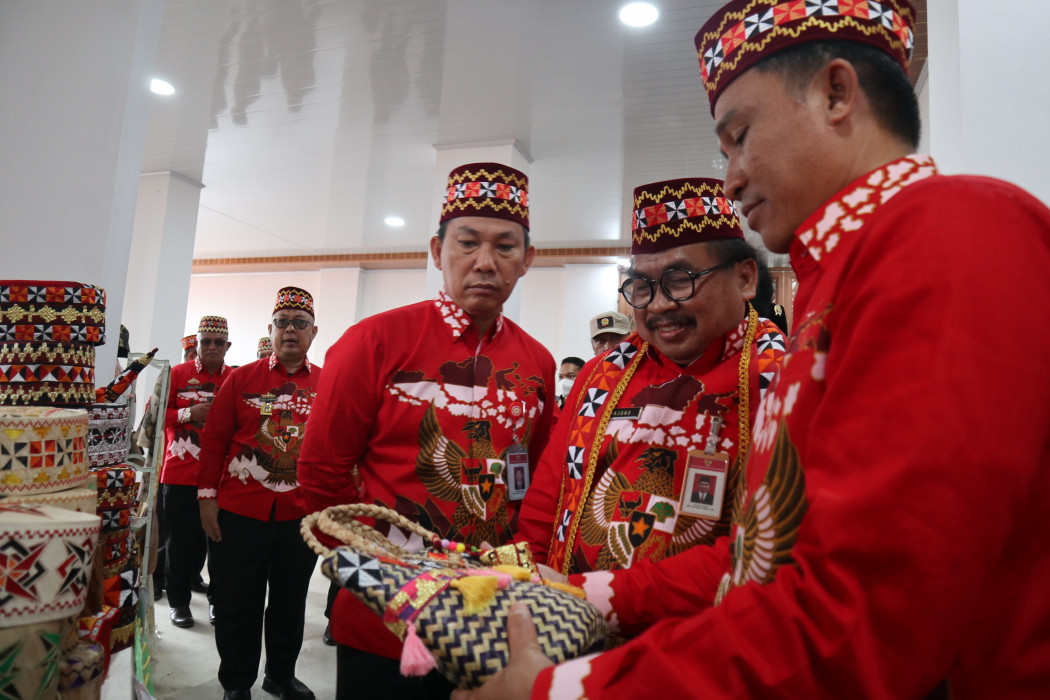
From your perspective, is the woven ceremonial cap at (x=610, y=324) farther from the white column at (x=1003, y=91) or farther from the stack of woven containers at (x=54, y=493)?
the stack of woven containers at (x=54, y=493)

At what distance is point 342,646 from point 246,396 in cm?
221

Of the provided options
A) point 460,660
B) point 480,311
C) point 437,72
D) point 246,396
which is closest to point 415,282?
point 437,72

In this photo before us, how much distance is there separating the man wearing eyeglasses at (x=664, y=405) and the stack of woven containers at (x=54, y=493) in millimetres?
883

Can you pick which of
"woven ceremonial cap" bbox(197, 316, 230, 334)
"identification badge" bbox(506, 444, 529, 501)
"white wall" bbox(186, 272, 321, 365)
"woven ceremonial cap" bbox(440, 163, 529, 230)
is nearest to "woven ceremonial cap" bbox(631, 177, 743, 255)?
"woven ceremonial cap" bbox(440, 163, 529, 230)

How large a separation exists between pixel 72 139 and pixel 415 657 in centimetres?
297

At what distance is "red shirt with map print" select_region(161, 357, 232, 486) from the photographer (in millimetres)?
4301

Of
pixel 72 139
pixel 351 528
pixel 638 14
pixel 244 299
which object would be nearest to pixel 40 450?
pixel 351 528

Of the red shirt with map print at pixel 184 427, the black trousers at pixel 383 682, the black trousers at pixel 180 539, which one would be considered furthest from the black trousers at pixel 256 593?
the black trousers at pixel 383 682

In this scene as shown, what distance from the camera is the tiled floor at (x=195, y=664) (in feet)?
8.53

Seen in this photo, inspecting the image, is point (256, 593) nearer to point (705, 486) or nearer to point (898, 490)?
point (705, 486)

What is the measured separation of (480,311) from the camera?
184 centimetres

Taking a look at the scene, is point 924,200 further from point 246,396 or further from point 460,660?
point 246,396

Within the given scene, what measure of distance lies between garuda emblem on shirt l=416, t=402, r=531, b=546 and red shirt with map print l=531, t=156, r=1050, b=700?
39.9 inches

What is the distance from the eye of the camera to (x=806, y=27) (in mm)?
799
